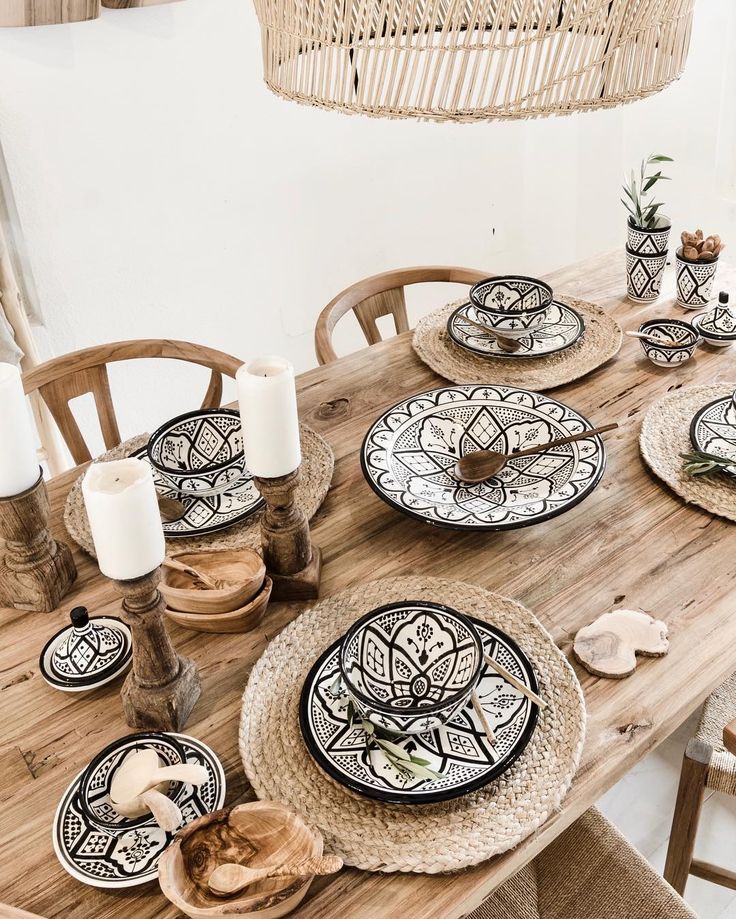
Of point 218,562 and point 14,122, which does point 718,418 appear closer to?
point 218,562

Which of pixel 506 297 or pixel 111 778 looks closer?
pixel 111 778

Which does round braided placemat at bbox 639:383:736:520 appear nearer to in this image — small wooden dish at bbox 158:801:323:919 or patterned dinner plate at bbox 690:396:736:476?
patterned dinner plate at bbox 690:396:736:476

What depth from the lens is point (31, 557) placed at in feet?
3.71

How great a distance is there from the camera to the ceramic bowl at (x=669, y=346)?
1.62 metres

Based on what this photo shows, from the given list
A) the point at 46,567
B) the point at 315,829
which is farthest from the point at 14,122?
the point at 315,829

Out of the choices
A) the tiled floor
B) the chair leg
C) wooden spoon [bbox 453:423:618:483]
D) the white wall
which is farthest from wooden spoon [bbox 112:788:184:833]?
the white wall

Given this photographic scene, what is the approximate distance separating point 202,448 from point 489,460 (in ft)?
1.51

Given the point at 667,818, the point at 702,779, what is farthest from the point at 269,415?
the point at 667,818

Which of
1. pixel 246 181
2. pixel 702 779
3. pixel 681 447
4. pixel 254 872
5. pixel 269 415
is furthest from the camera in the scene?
pixel 246 181

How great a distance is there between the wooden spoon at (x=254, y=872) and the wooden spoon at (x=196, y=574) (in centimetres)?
38

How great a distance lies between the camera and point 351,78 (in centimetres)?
92

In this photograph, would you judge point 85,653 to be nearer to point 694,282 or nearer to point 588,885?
point 588,885

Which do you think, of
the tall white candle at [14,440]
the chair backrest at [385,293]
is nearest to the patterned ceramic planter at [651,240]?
the chair backrest at [385,293]

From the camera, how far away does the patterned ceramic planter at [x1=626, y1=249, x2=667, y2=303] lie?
6.02ft
